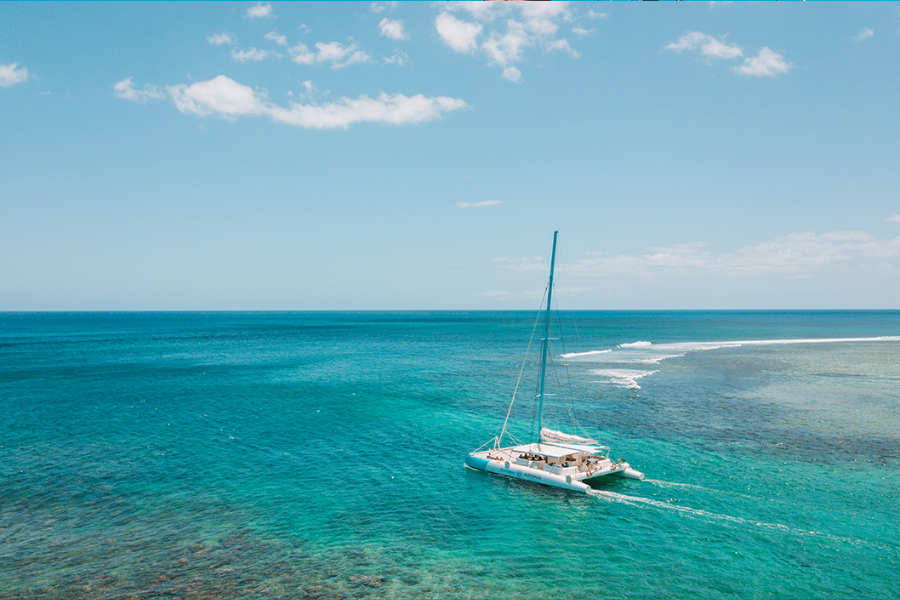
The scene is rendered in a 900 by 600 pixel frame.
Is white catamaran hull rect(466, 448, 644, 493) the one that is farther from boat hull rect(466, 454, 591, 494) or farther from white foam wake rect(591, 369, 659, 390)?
white foam wake rect(591, 369, 659, 390)

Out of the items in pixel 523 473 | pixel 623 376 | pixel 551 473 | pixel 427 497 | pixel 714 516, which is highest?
pixel 623 376

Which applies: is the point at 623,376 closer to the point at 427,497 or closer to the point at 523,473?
the point at 523,473

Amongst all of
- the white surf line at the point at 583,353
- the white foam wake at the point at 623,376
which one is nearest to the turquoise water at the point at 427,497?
the white foam wake at the point at 623,376

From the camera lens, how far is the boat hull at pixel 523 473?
34.1 metres

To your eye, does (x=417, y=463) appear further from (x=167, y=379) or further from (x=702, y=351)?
(x=702, y=351)

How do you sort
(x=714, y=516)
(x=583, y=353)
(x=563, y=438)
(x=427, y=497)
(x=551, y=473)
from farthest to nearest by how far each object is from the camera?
(x=583, y=353)
(x=563, y=438)
(x=551, y=473)
(x=427, y=497)
(x=714, y=516)

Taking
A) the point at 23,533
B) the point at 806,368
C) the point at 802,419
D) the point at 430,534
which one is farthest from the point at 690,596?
the point at 806,368

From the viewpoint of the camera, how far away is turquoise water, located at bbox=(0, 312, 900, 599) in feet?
78.5

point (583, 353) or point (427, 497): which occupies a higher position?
point (583, 353)

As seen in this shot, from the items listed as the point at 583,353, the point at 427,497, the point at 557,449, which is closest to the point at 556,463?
the point at 557,449

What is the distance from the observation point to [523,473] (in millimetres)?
36438

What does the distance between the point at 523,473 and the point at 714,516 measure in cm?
1212

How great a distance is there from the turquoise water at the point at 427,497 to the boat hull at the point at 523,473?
69 cm

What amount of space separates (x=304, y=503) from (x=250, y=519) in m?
3.44
